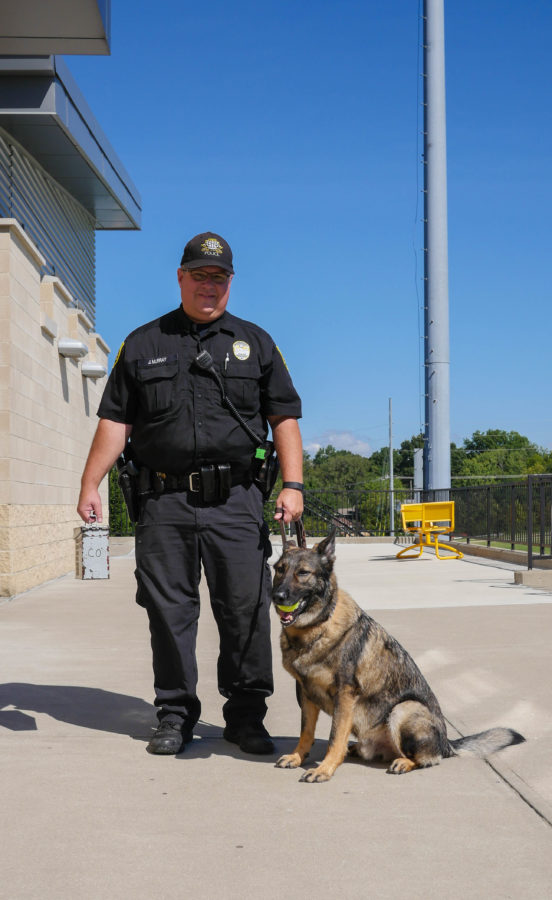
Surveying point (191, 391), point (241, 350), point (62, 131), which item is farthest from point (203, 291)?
point (62, 131)

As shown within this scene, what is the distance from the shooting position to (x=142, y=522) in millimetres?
4844

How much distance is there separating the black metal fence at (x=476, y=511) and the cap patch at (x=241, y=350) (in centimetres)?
194

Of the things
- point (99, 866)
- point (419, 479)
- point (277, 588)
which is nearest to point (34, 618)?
point (277, 588)

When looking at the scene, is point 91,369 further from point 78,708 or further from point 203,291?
point 203,291

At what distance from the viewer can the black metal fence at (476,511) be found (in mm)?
14859

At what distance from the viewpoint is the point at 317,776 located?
13.8ft

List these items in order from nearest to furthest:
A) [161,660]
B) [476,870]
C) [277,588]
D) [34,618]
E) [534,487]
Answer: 1. [476,870]
2. [277,588]
3. [161,660]
4. [34,618]
5. [534,487]

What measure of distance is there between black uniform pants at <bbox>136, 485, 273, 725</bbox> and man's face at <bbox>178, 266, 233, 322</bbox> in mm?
848

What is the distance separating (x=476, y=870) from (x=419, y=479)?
86.2 ft

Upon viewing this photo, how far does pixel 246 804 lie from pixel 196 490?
1.44 metres

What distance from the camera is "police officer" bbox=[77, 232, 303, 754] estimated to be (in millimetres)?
4727

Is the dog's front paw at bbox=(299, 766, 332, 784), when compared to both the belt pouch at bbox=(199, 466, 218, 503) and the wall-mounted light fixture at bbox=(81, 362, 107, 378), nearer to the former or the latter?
the belt pouch at bbox=(199, 466, 218, 503)

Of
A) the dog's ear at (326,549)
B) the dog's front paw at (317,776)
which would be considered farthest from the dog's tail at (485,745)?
the dog's ear at (326,549)

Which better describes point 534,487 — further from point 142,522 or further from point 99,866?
point 99,866
